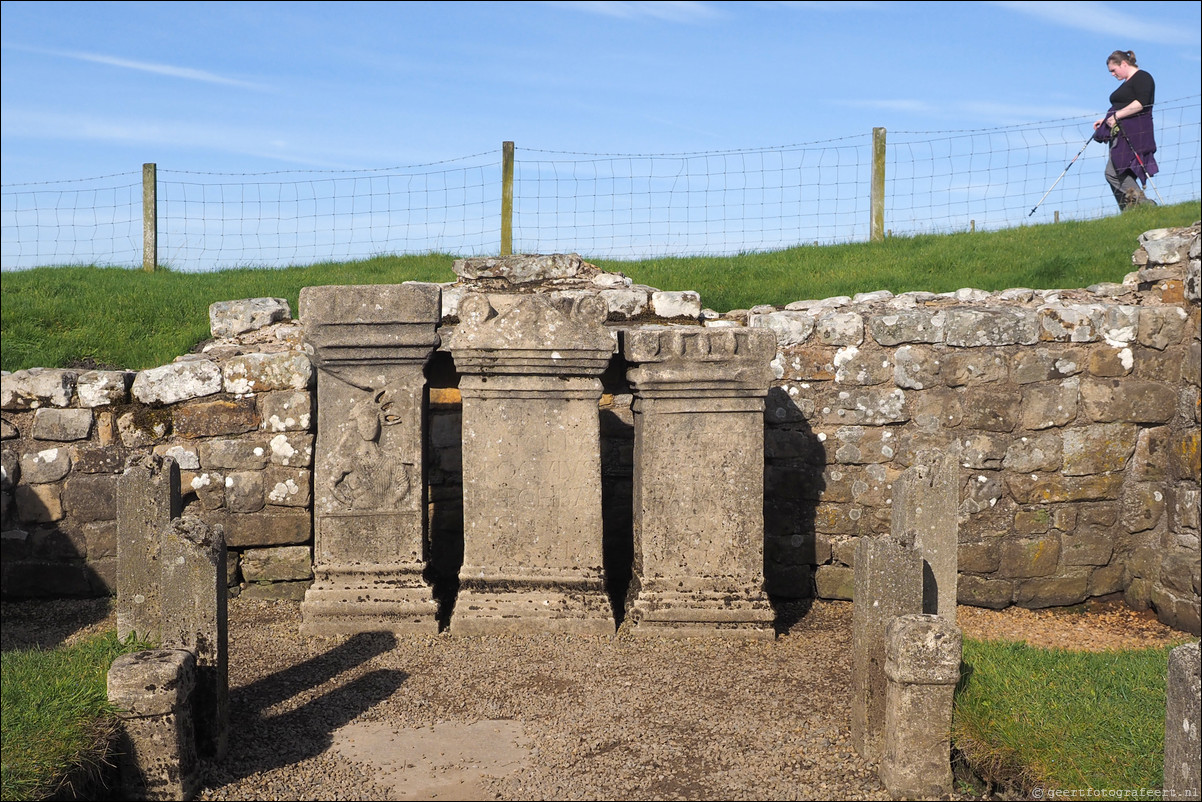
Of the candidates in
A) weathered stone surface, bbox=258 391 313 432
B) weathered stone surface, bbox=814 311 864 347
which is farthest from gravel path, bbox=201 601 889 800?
weathered stone surface, bbox=814 311 864 347

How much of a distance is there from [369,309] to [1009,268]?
6040 millimetres

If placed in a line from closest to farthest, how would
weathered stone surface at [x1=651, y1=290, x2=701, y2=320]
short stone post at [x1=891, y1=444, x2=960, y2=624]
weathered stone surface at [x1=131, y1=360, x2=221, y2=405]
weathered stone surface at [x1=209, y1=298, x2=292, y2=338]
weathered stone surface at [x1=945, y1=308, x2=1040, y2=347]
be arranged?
1. short stone post at [x1=891, y1=444, x2=960, y2=624]
2. weathered stone surface at [x1=131, y1=360, x2=221, y2=405]
3. weathered stone surface at [x1=945, y1=308, x2=1040, y2=347]
4. weathered stone surface at [x1=651, y1=290, x2=701, y2=320]
5. weathered stone surface at [x1=209, y1=298, x2=292, y2=338]

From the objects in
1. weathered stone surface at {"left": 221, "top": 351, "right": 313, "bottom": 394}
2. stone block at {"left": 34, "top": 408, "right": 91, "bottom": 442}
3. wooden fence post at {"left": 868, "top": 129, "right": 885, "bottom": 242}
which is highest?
wooden fence post at {"left": 868, "top": 129, "right": 885, "bottom": 242}

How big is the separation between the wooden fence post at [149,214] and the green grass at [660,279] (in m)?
0.19

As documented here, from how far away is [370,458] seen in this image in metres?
5.29

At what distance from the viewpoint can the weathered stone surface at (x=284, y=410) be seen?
19.5 ft

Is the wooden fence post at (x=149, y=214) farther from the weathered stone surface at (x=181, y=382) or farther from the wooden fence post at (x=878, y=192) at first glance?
the wooden fence post at (x=878, y=192)

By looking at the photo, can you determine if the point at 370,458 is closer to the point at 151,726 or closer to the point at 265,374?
the point at 265,374

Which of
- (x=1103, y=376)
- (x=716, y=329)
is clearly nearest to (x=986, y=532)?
(x=1103, y=376)

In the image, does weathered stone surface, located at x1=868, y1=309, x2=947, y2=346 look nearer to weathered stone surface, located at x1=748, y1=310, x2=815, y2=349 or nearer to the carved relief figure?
weathered stone surface, located at x1=748, y1=310, x2=815, y2=349

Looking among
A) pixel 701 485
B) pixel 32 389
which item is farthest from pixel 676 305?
pixel 32 389

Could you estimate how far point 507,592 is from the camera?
5.23 meters

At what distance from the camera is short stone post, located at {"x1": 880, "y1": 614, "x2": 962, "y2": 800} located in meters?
3.37

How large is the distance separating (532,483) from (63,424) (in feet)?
9.54
